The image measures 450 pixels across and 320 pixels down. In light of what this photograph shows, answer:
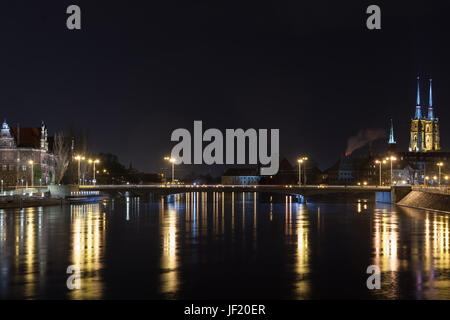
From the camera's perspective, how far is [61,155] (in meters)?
135

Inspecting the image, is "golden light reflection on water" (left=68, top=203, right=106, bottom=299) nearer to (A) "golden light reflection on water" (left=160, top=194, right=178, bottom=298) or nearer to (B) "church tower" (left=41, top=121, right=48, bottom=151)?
(A) "golden light reflection on water" (left=160, top=194, right=178, bottom=298)

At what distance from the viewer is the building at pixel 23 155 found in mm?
135500

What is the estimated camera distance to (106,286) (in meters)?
23.3

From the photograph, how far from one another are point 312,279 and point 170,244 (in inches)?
589

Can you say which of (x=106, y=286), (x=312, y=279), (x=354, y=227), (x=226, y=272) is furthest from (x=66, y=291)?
(x=354, y=227)

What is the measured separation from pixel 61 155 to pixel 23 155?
12.3 metres

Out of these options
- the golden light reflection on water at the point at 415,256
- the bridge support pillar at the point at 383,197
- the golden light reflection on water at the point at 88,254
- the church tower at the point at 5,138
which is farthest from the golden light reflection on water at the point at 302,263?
the church tower at the point at 5,138

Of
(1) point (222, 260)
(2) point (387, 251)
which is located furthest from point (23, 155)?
(2) point (387, 251)

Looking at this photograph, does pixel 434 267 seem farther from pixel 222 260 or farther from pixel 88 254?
pixel 88 254

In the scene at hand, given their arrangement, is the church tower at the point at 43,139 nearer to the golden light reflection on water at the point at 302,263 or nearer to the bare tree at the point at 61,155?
the bare tree at the point at 61,155

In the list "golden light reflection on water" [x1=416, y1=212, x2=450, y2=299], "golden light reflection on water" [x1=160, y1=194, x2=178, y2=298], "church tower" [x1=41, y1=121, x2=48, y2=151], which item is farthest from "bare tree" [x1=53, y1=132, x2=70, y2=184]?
"golden light reflection on water" [x1=416, y1=212, x2=450, y2=299]

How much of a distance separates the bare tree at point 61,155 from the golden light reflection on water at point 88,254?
78.9m
